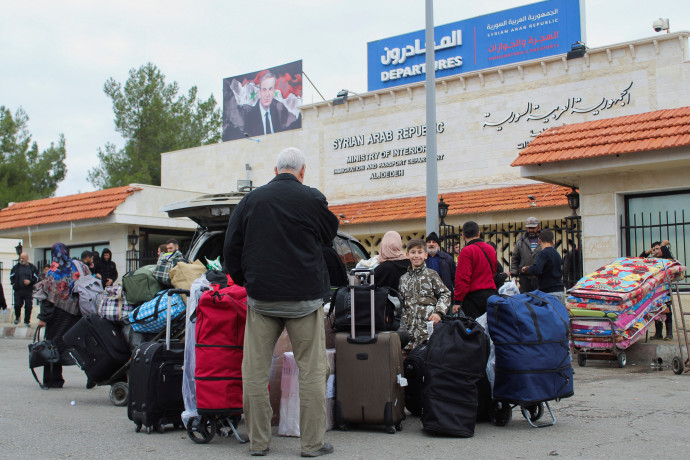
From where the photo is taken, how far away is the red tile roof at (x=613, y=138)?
11656mm

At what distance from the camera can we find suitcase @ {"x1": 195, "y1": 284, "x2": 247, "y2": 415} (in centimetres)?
552

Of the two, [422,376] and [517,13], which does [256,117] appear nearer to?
[517,13]

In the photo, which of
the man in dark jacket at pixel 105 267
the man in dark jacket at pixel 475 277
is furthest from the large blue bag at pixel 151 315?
the man in dark jacket at pixel 105 267

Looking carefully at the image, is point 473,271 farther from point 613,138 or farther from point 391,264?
point 613,138

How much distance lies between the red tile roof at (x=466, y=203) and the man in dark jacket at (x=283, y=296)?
1339 cm

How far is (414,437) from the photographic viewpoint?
5.87 metres

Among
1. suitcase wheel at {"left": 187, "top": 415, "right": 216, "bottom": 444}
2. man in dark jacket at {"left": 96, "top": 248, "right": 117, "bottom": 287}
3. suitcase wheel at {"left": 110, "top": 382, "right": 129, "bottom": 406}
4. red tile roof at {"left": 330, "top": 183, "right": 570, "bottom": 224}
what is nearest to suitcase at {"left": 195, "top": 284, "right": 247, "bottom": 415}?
suitcase wheel at {"left": 187, "top": 415, "right": 216, "bottom": 444}

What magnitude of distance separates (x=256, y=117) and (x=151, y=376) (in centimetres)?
3686

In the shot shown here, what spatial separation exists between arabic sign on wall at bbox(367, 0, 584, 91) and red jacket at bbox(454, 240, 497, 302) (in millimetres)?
19235

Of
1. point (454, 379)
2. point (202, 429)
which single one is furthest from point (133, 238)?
point (454, 379)

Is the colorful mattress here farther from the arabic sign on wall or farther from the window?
the arabic sign on wall

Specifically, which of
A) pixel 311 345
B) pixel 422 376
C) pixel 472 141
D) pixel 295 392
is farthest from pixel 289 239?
pixel 472 141

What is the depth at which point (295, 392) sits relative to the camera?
19.9 ft

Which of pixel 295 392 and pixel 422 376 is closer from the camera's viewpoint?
pixel 295 392
